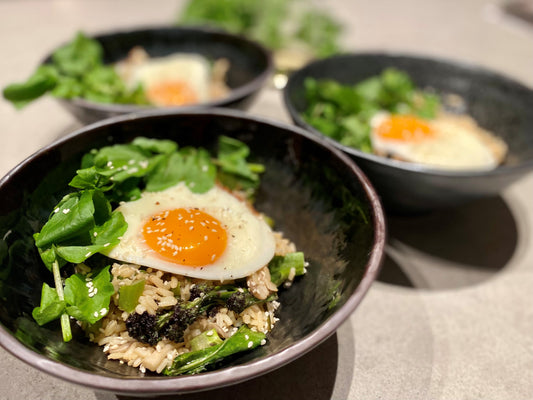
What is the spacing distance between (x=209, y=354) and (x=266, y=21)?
10.7ft

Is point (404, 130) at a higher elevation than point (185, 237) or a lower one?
lower

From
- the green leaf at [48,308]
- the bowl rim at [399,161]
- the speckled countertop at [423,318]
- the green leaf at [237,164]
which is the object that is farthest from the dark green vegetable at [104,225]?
the bowl rim at [399,161]

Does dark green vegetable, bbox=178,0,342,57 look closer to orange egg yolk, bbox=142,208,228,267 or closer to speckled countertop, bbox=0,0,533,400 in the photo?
speckled countertop, bbox=0,0,533,400

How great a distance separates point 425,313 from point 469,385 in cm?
34

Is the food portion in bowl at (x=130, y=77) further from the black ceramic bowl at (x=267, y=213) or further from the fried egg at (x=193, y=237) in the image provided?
the fried egg at (x=193, y=237)

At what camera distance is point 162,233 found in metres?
1.51

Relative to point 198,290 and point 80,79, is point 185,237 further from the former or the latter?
point 80,79

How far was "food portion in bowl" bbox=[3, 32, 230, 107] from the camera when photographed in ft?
7.70

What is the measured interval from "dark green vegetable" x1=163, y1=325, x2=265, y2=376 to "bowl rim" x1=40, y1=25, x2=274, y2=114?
109 centimetres

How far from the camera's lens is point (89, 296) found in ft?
4.53

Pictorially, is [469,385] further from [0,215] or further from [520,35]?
[520,35]

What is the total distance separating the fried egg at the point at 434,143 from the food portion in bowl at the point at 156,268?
1.12 metres

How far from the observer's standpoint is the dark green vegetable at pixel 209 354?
129 cm

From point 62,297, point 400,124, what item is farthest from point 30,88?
point 400,124
